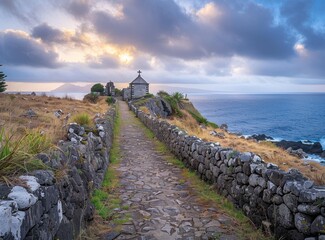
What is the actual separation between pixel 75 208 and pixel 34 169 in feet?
3.87

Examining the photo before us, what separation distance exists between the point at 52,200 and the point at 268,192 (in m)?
3.35

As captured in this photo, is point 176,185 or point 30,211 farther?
point 176,185

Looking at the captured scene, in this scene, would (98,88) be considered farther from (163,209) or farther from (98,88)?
(163,209)

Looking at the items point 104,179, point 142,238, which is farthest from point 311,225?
point 104,179

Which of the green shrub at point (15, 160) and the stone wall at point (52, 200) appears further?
the green shrub at point (15, 160)

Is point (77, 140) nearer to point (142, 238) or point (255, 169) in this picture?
point (142, 238)

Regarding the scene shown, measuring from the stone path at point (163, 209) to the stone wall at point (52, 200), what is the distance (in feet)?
2.78

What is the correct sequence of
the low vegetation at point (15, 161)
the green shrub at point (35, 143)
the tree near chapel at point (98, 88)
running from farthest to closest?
the tree near chapel at point (98, 88) → the green shrub at point (35, 143) → the low vegetation at point (15, 161)

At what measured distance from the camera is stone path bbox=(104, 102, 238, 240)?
5.01 m

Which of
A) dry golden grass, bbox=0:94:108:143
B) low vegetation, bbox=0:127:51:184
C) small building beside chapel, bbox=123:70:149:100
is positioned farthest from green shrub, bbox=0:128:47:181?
Result: small building beside chapel, bbox=123:70:149:100

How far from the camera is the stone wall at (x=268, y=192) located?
155 inches

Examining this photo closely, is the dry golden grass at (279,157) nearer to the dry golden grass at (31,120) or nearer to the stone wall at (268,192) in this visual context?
the stone wall at (268,192)

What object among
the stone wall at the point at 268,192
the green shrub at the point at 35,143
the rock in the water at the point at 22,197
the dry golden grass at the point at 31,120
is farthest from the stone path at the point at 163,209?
the rock in the water at the point at 22,197

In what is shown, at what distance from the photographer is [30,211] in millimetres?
2793
